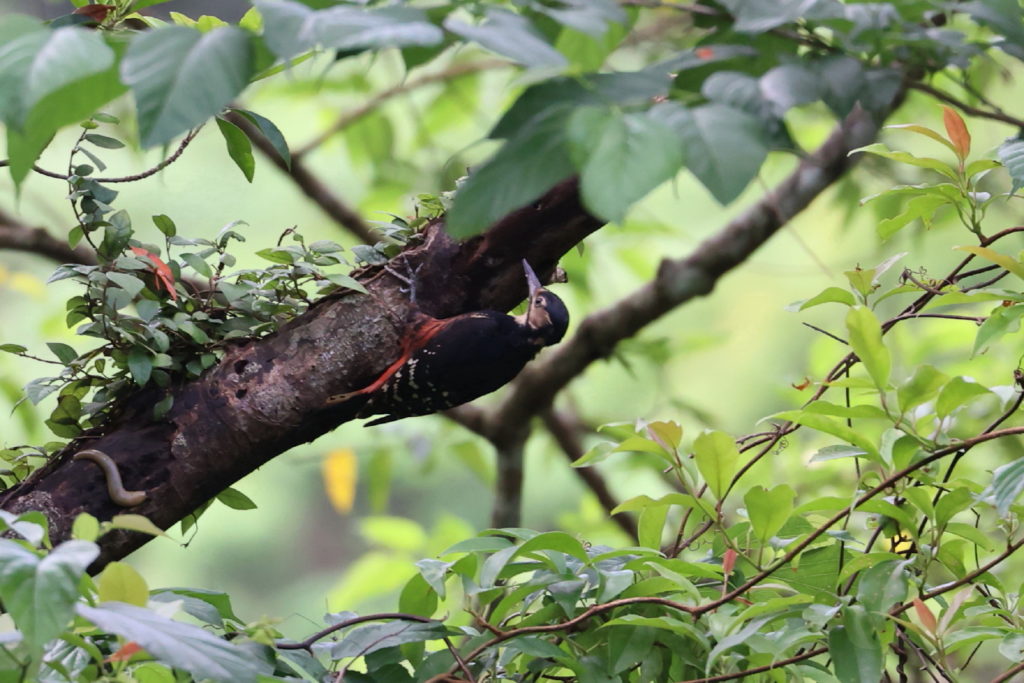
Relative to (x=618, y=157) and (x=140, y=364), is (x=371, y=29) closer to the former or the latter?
(x=618, y=157)

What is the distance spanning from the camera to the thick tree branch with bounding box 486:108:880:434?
1853 mm

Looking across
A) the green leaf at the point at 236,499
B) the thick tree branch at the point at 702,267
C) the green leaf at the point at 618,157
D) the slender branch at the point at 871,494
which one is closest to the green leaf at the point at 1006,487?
the slender branch at the point at 871,494

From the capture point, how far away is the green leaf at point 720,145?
42 cm

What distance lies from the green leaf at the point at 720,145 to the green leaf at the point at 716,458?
12.3 inches

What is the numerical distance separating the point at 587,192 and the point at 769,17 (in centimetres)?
18

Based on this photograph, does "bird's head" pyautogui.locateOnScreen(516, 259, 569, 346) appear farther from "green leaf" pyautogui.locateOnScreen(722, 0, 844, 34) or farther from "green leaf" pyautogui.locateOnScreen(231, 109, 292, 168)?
"green leaf" pyautogui.locateOnScreen(722, 0, 844, 34)

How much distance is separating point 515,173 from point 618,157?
5cm

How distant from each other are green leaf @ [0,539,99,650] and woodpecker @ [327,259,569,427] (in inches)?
18.6

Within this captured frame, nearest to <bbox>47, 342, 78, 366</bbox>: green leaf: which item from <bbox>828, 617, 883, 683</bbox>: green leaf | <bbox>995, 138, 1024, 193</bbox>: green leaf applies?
<bbox>828, 617, 883, 683</bbox>: green leaf

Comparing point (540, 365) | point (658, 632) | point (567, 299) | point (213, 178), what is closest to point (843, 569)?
point (658, 632)

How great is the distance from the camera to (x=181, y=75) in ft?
1.43

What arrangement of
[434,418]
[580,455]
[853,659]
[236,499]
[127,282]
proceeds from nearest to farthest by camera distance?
[853,659], [127,282], [236,499], [580,455], [434,418]

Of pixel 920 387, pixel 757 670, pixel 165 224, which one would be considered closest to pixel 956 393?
pixel 920 387

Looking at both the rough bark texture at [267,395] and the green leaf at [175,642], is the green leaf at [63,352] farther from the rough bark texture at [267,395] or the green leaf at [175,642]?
the green leaf at [175,642]
